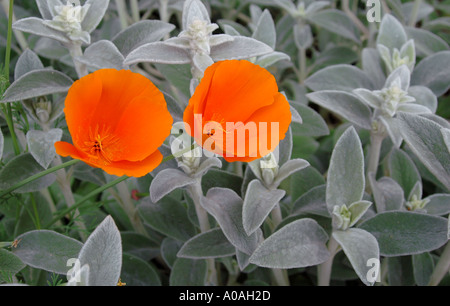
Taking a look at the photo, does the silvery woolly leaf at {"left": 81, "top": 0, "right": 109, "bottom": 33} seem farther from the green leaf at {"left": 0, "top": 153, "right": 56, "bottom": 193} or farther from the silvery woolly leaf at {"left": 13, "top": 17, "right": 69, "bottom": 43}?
the green leaf at {"left": 0, "top": 153, "right": 56, "bottom": 193}

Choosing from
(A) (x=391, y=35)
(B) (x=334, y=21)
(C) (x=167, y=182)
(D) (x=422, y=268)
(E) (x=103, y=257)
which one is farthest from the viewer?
(B) (x=334, y=21)

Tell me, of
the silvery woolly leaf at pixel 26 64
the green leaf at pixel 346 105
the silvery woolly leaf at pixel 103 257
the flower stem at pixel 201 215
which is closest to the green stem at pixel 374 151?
the green leaf at pixel 346 105

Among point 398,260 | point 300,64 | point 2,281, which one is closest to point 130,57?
point 2,281

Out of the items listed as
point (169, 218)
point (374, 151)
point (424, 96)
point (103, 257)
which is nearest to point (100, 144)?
point (103, 257)

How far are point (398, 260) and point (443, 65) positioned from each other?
1.60ft

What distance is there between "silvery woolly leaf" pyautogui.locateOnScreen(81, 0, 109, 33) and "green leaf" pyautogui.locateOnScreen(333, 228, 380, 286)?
591 millimetres

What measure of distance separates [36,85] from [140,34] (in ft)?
0.74

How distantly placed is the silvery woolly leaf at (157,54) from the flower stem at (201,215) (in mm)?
220

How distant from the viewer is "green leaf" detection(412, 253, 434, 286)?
1.02 m

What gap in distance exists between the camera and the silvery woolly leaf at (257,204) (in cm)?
78

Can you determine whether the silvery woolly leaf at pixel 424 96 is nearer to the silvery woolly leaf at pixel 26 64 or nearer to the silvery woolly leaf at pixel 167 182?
the silvery woolly leaf at pixel 167 182

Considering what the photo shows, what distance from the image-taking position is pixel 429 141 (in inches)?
33.1

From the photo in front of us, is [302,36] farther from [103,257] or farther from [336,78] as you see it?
[103,257]

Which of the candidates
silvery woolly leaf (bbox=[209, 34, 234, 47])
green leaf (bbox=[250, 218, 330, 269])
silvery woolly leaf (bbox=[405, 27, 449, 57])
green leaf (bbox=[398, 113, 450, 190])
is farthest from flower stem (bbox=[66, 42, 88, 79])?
silvery woolly leaf (bbox=[405, 27, 449, 57])
